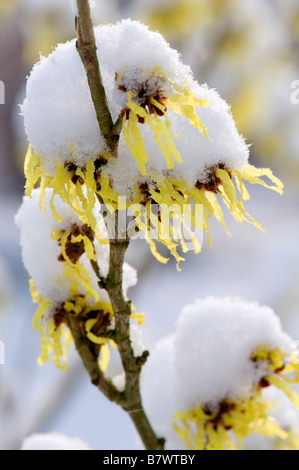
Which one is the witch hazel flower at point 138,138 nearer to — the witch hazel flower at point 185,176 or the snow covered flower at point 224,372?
the witch hazel flower at point 185,176

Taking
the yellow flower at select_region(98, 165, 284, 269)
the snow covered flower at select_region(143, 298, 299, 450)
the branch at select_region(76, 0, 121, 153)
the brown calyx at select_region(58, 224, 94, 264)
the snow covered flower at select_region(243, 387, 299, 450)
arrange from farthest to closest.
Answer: the snow covered flower at select_region(243, 387, 299, 450) < the snow covered flower at select_region(143, 298, 299, 450) < the brown calyx at select_region(58, 224, 94, 264) < the yellow flower at select_region(98, 165, 284, 269) < the branch at select_region(76, 0, 121, 153)

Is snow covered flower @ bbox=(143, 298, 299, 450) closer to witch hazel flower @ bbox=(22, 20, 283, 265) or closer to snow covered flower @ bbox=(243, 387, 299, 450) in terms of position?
snow covered flower @ bbox=(243, 387, 299, 450)

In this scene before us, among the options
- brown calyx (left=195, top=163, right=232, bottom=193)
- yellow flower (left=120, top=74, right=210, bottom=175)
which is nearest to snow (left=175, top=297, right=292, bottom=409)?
brown calyx (left=195, top=163, right=232, bottom=193)

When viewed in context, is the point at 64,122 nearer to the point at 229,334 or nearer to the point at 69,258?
the point at 69,258

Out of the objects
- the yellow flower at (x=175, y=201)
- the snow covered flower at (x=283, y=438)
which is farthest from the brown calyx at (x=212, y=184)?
the snow covered flower at (x=283, y=438)

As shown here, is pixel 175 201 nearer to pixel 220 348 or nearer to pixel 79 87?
pixel 79 87

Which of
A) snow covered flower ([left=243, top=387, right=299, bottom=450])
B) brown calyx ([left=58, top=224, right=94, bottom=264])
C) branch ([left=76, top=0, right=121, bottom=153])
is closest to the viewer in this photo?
branch ([left=76, top=0, right=121, bottom=153])

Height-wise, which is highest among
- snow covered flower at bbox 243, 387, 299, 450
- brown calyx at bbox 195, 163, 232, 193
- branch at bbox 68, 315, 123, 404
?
brown calyx at bbox 195, 163, 232, 193
